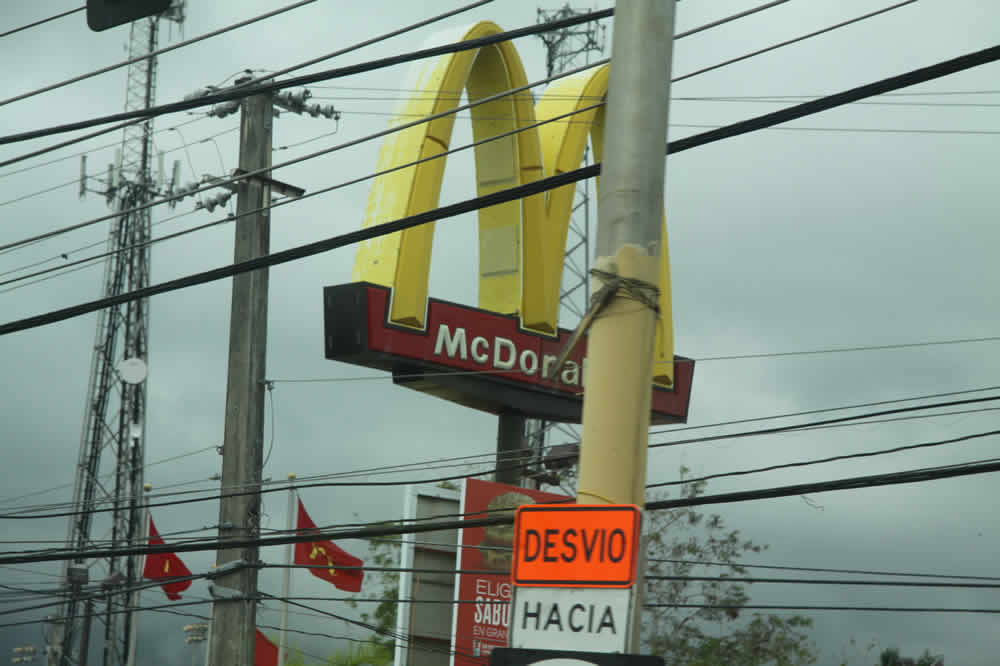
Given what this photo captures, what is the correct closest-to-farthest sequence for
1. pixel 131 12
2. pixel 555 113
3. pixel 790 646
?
pixel 131 12
pixel 555 113
pixel 790 646

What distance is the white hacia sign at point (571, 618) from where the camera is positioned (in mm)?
5219

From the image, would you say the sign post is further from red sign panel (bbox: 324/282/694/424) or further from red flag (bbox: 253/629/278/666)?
red flag (bbox: 253/629/278/666)

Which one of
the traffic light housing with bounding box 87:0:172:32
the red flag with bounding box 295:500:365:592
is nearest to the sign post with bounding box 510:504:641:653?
the traffic light housing with bounding box 87:0:172:32

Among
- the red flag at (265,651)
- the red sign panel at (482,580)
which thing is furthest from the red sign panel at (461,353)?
the red flag at (265,651)

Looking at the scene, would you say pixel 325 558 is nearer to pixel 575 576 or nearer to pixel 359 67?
pixel 359 67

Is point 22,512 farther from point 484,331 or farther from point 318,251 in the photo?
point 318,251

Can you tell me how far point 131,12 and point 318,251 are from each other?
3965 millimetres

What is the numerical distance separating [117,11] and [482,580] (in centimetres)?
1894

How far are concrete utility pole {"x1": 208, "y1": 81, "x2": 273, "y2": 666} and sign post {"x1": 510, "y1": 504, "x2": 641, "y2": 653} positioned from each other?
11.0 m

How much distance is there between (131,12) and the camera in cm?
715

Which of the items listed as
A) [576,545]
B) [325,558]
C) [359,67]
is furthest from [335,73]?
[325,558]

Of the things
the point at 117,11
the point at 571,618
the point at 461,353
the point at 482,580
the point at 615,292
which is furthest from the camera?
the point at 482,580

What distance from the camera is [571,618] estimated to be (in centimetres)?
532

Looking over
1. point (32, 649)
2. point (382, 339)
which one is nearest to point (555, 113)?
point (382, 339)
